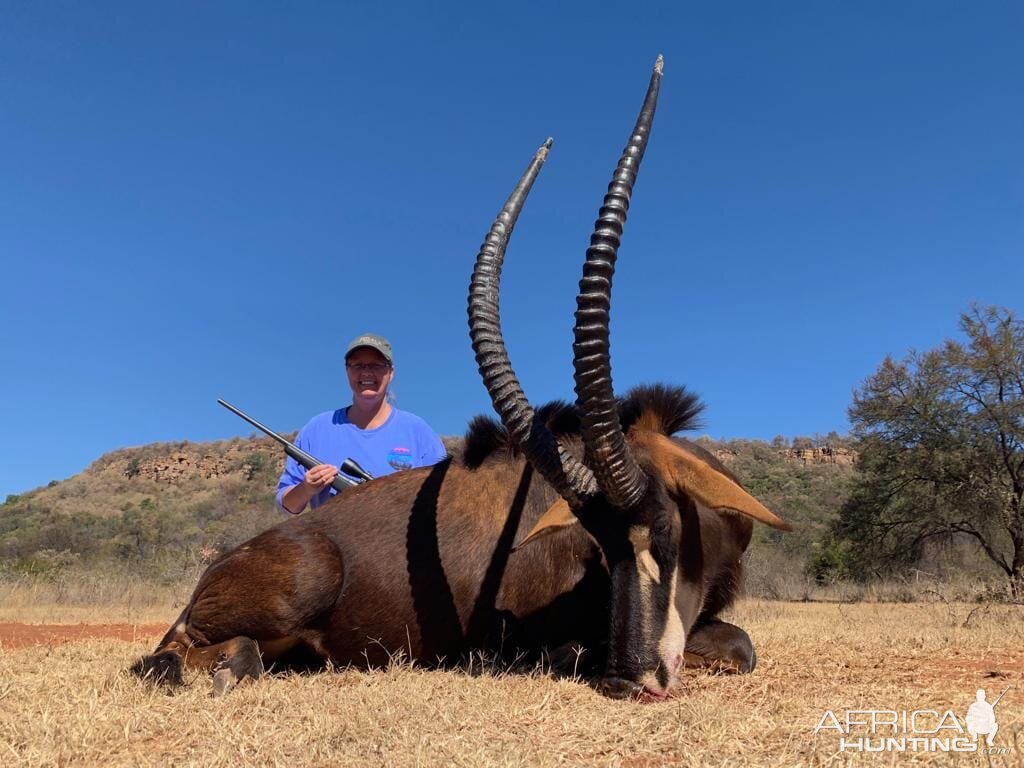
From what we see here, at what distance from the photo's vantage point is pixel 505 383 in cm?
457

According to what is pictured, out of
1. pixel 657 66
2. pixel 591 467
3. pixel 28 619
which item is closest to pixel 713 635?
pixel 591 467

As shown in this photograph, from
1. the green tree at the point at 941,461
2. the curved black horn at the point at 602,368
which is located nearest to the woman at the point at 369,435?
the curved black horn at the point at 602,368

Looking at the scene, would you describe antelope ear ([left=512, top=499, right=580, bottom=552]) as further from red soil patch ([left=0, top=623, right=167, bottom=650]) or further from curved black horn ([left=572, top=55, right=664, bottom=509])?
red soil patch ([left=0, top=623, right=167, bottom=650])

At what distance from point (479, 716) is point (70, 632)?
800 cm

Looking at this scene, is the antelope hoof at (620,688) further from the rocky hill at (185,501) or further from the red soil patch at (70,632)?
the rocky hill at (185,501)

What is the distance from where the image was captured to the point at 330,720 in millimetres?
3377

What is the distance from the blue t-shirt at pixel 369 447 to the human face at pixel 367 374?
0.28 m

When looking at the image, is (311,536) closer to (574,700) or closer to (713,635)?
(574,700)

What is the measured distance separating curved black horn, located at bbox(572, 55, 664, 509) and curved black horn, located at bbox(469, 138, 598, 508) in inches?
8.0

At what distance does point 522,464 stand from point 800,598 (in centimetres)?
1543

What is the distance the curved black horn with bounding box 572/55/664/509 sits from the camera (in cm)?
405

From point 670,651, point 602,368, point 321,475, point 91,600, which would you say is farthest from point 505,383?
point 91,600

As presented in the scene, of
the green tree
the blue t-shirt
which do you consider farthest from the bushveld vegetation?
the blue t-shirt

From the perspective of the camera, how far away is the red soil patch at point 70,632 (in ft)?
26.5
